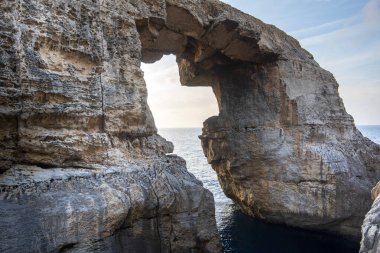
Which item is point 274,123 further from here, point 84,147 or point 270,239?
point 84,147

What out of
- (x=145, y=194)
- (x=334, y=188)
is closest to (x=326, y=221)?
(x=334, y=188)

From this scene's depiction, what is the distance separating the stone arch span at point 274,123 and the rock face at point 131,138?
2.3 inches

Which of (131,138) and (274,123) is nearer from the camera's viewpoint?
(131,138)

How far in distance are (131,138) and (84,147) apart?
155cm

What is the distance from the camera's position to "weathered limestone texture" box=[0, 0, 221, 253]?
547 centimetres

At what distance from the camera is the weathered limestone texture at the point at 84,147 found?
5.47 meters

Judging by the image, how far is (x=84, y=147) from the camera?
6594mm

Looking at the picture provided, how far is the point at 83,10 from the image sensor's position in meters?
7.13

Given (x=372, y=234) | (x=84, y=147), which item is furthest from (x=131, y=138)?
(x=372, y=234)

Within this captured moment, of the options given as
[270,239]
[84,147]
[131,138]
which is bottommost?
[270,239]

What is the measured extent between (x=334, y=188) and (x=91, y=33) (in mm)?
10826

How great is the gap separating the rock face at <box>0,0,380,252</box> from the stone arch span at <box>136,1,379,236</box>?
6cm

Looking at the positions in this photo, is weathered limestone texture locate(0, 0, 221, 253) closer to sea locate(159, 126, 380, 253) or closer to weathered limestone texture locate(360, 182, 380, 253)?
weathered limestone texture locate(360, 182, 380, 253)

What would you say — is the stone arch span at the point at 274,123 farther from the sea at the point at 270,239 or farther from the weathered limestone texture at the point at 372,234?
the weathered limestone texture at the point at 372,234
